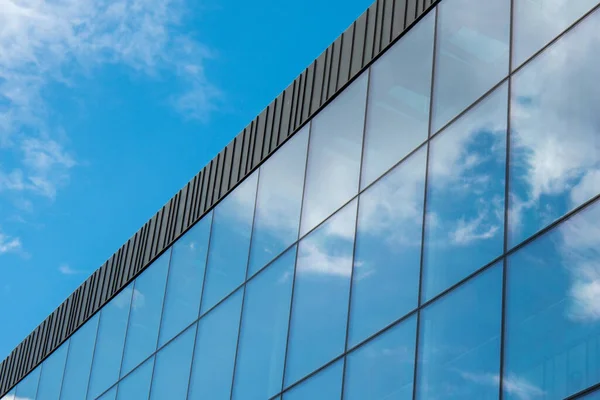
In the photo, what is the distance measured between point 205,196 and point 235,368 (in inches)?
220

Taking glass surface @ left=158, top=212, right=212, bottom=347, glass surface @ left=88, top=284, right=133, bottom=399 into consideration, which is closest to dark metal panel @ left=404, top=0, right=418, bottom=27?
glass surface @ left=158, top=212, right=212, bottom=347

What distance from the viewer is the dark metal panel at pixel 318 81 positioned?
1956 centimetres

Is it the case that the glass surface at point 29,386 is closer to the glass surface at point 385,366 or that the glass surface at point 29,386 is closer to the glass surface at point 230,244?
the glass surface at point 230,244

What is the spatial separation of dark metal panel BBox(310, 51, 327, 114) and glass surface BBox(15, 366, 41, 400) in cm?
1473

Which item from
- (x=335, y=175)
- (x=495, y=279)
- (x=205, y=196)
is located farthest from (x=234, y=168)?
(x=495, y=279)

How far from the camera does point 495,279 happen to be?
12602 mm

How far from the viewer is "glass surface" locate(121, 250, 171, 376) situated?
77.5 ft

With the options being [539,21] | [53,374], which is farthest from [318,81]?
[53,374]

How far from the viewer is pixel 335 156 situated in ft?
59.9

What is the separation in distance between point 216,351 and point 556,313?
977 centimetres

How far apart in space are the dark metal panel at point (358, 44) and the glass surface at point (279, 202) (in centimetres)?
178

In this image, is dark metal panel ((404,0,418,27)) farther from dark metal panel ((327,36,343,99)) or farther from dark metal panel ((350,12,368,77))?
dark metal panel ((327,36,343,99))

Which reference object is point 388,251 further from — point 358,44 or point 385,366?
point 358,44

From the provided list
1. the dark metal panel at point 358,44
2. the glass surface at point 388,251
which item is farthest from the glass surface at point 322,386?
the dark metal panel at point 358,44
